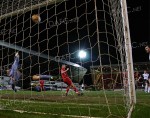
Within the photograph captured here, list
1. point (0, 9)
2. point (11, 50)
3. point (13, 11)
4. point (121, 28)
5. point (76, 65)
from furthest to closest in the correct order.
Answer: point (76, 65), point (11, 50), point (0, 9), point (13, 11), point (121, 28)

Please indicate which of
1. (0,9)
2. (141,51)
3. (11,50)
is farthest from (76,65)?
(0,9)

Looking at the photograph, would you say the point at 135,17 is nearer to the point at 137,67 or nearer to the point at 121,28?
the point at 137,67

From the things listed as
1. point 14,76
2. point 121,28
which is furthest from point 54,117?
point 14,76

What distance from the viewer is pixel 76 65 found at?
2975 centimetres

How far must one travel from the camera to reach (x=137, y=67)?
23.1 metres

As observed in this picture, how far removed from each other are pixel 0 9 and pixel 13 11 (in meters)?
0.66

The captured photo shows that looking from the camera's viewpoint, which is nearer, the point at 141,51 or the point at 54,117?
the point at 54,117

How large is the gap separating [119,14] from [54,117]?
2.50m

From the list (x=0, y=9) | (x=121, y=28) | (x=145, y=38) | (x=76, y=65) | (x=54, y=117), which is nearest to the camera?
(x=54, y=117)

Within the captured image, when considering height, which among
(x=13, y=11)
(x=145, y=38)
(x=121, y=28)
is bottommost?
(x=121, y=28)

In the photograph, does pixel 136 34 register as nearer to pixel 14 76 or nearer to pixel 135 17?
pixel 135 17

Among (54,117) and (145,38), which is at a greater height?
(145,38)

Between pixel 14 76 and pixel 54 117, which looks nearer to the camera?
pixel 54 117

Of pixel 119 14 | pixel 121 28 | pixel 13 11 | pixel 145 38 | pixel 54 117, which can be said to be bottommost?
pixel 54 117
